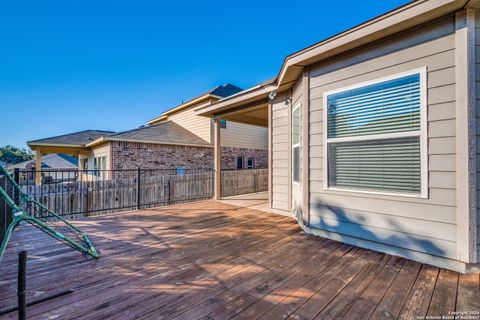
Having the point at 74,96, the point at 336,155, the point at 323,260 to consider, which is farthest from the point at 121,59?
the point at 323,260

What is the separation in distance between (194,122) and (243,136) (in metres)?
3.10

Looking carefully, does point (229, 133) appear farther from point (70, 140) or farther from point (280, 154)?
point (70, 140)

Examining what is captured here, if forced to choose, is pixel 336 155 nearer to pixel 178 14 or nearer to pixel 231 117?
pixel 231 117

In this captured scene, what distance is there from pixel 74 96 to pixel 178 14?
618 inches

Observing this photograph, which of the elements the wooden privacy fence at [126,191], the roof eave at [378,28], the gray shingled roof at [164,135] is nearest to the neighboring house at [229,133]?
the gray shingled roof at [164,135]

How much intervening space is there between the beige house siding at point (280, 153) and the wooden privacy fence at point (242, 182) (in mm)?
3304

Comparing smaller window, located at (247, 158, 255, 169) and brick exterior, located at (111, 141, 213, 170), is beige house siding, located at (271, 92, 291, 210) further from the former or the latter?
smaller window, located at (247, 158, 255, 169)

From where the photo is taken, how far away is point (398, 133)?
8.55 ft

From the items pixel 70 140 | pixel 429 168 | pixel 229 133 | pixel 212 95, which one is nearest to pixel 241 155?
pixel 229 133

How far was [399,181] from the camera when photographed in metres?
2.63

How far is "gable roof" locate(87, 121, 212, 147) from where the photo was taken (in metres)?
9.28

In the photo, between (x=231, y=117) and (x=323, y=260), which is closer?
(x=323, y=260)

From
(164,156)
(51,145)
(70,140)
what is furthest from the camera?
(70,140)

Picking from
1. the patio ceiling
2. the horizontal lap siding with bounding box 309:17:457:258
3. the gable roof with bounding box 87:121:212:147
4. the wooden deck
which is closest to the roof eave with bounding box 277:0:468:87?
the horizontal lap siding with bounding box 309:17:457:258
